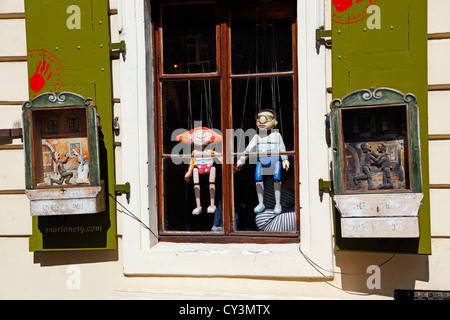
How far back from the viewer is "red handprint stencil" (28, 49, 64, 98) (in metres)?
4.18

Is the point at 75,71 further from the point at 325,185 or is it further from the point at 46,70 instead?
A: the point at 325,185

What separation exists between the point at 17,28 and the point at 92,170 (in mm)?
1431

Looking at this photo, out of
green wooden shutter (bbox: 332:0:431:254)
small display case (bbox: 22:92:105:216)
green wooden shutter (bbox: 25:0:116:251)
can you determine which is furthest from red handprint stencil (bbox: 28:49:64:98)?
green wooden shutter (bbox: 332:0:431:254)

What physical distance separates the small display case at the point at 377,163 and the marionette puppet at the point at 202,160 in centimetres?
108

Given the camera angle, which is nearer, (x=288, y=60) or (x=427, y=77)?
(x=427, y=77)

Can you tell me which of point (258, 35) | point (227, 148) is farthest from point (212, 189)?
point (258, 35)

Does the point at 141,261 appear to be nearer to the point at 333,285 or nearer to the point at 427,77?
the point at 333,285

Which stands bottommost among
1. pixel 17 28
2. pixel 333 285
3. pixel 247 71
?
pixel 333 285

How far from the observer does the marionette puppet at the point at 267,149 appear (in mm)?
4211

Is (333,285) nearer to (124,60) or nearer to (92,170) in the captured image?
(92,170)

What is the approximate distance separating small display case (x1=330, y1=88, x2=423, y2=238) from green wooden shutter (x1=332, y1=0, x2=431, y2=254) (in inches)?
5.4

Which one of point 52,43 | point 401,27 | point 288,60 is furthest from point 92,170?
point 401,27

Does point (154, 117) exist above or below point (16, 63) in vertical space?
below

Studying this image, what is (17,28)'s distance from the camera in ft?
14.1
